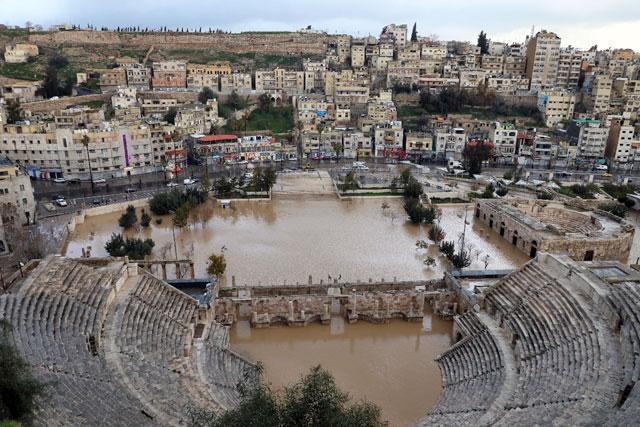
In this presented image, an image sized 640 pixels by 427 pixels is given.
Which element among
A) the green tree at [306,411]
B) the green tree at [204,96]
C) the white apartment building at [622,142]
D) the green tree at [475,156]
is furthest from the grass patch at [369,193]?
the green tree at [306,411]

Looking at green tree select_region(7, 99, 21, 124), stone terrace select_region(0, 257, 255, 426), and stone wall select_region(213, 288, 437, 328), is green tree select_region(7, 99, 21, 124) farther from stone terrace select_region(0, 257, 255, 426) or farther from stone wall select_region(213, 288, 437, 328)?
stone wall select_region(213, 288, 437, 328)

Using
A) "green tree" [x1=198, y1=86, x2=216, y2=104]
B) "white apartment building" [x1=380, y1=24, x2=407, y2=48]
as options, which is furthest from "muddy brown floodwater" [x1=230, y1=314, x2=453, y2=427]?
"white apartment building" [x1=380, y1=24, x2=407, y2=48]

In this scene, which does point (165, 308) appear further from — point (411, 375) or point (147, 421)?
point (411, 375)

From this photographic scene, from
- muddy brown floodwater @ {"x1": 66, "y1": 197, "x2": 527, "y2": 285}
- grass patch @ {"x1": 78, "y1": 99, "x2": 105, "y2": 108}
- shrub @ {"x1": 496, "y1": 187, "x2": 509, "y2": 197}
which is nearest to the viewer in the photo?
muddy brown floodwater @ {"x1": 66, "y1": 197, "x2": 527, "y2": 285}

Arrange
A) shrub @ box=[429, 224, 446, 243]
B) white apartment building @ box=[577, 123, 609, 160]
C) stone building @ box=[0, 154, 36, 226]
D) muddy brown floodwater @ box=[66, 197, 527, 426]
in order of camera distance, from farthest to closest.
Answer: white apartment building @ box=[577, 123, 609, 160], shrub @ box=[429, 224, 446, 243], stone building @ box=[0, 154, 36, 226], muddy brown floodwater @ box=[66, 197, 527, 426]

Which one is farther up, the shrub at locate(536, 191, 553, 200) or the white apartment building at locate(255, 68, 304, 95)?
the white apartment building at locate(255, 68, 304, 95)

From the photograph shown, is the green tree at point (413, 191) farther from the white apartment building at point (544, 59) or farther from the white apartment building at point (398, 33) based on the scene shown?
the white apartment building at point (398, 33)
